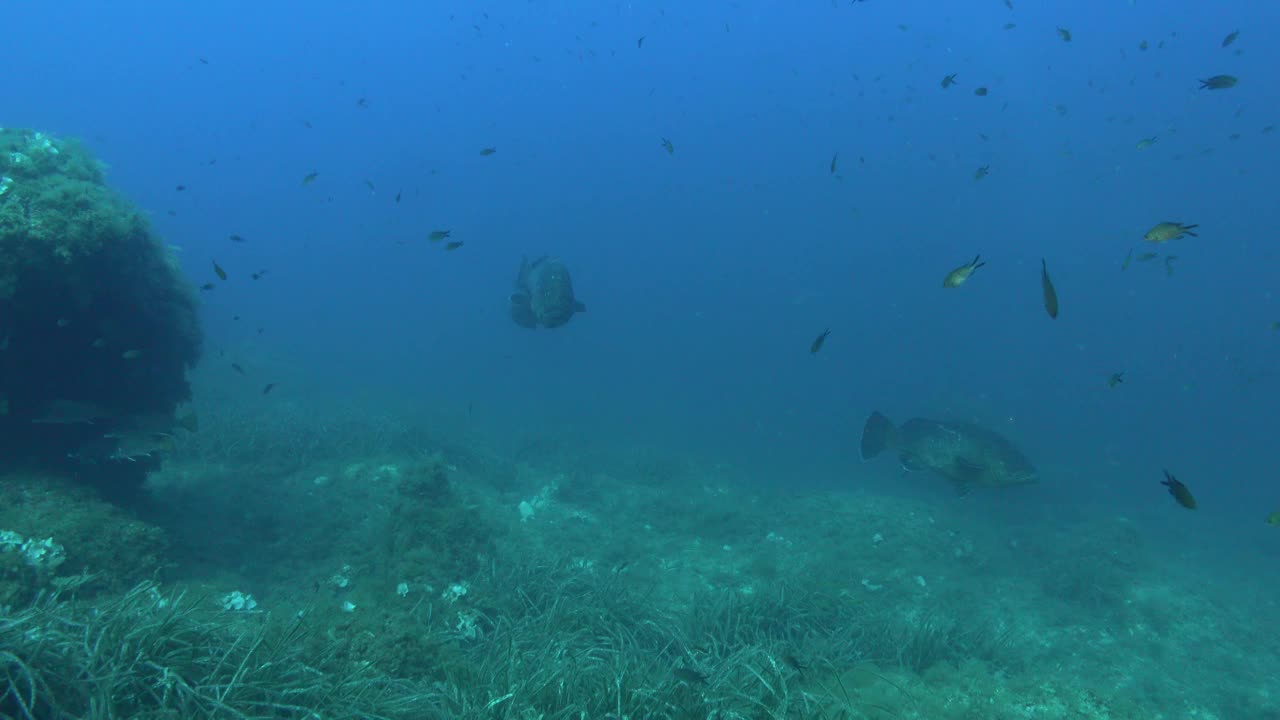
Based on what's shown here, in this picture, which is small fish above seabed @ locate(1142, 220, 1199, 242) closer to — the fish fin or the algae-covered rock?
the fish fin

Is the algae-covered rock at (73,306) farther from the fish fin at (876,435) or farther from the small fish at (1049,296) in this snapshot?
the fish fin at (876,435)

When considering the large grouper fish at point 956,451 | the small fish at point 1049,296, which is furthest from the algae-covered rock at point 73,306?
the large grouper fish at point 956,451

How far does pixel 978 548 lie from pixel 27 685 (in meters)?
14.1

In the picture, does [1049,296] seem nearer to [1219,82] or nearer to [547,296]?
[547,296]

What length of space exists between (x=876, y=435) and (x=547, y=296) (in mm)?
7248

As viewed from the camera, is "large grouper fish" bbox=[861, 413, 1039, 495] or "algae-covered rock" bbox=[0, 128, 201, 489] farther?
Answer: "large grouper fish" bbox=[861, 413, 1039, 495]

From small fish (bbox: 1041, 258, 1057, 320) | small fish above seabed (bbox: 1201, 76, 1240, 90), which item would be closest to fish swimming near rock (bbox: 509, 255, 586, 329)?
small fish (bbox: 1041, 258, 1057, 320)

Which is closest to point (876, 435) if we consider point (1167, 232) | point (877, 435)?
point (877, 435)

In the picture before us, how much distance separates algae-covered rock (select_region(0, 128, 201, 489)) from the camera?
6.48 m

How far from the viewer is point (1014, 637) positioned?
350 inches

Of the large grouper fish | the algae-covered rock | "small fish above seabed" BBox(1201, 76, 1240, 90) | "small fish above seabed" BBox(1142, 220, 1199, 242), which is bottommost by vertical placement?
the large grouper fish

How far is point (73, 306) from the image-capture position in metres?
6.93

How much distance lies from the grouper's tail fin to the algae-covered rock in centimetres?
1196

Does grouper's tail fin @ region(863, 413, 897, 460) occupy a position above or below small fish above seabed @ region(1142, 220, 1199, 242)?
below
